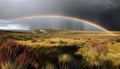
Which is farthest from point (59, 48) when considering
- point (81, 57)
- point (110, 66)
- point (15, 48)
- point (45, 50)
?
point (15, 48)

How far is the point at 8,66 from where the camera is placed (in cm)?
805

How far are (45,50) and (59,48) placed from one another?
1142 mm

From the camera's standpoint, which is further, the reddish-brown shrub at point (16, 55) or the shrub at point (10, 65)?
the reddish-brown shrub at point (16, 55)

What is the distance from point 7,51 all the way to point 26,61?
754 millimetres

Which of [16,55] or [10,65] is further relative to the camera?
[16,55]

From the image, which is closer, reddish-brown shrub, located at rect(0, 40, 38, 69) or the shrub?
the shrub

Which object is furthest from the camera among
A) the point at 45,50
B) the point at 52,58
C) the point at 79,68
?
the point at 45,50

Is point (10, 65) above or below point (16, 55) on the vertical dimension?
below

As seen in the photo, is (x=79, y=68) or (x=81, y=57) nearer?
(x=79, y=68)

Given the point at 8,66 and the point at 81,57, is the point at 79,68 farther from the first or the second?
the point at 8,66

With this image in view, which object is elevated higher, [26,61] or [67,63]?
[26,61]

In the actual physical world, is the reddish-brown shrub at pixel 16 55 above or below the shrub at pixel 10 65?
above

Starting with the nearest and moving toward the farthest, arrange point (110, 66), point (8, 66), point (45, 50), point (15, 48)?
1. point (8, 66)
2. point (15, 48)
3. point (110, 66)
4. point (45, 50)

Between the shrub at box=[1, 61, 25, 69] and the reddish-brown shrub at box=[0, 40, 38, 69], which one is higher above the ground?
the reddish-brown shrub at box=[0, 40, 38, 69]
